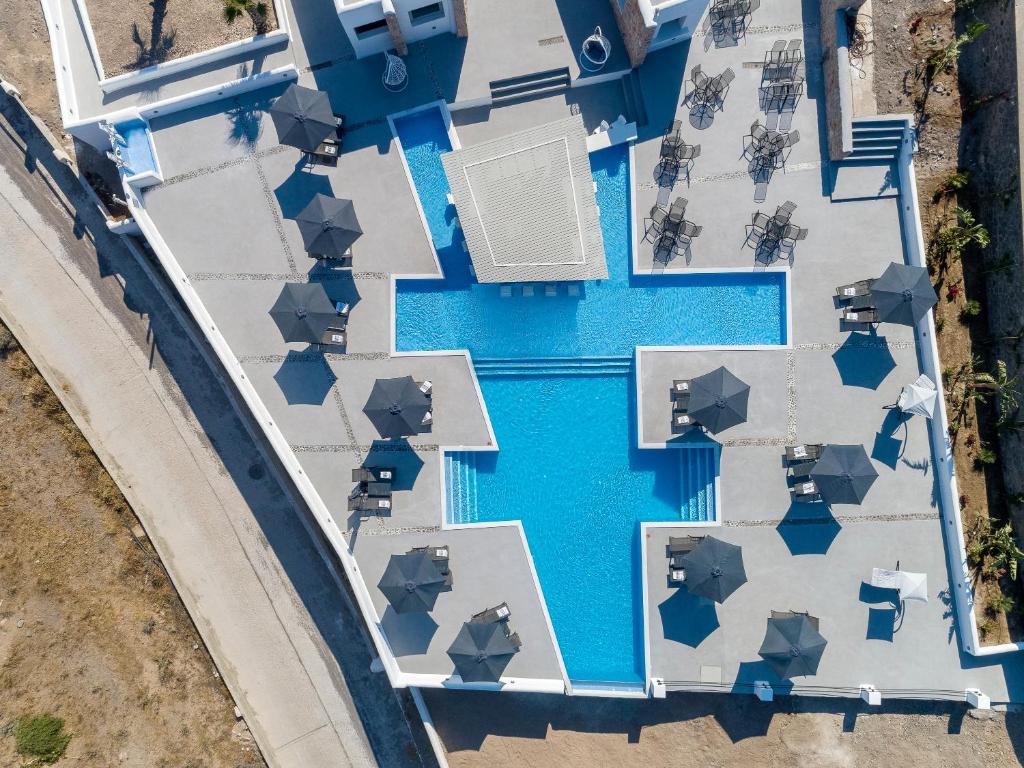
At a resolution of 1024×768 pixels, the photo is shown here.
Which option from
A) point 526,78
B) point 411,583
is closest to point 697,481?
point 411,583

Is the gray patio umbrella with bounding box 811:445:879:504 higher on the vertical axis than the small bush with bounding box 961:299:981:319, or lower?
lower

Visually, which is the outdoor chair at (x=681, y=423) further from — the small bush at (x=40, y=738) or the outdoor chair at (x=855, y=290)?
the small bush at (x=40, y=738)

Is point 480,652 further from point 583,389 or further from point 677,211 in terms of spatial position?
point 677,211

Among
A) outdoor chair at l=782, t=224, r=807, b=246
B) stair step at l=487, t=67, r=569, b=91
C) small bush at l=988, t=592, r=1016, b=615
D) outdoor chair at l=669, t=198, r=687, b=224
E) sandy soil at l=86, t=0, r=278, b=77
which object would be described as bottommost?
small bush at l=988, t=592, r=1016, b=615

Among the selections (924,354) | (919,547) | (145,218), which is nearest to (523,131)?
(145,218)

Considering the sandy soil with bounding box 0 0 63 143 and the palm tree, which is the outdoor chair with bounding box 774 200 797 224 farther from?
the sandy soil with bounding box 0 0 63 143

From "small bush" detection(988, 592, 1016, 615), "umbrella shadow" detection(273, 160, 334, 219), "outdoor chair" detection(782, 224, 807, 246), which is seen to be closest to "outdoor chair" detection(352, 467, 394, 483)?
"umbrella shadow" detection(273, 160, 334, 219)
